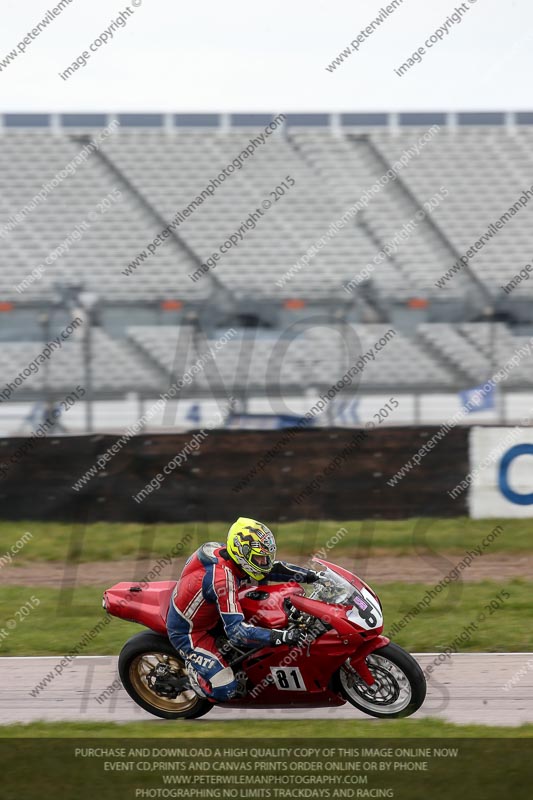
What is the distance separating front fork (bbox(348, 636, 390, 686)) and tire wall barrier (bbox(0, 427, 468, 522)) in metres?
5.20

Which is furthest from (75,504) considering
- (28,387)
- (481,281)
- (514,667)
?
(481,281)

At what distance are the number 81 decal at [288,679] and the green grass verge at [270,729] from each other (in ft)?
0.71

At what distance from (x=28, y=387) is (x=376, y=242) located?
6.80 meters

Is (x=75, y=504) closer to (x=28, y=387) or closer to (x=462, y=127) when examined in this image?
(x=28, y=387)

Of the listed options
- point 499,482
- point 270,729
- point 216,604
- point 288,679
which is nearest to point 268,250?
point 499,482

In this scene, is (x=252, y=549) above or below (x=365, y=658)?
above

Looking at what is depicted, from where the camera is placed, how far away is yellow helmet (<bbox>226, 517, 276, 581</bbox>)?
596cm

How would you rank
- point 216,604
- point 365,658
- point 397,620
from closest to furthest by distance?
point 365,658
point 216,604
point 397,620

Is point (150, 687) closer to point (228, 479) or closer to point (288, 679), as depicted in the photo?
point (288, 679)

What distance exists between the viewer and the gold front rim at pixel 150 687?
20.7ft

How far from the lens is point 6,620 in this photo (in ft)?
29.7

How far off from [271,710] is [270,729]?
0.45 m

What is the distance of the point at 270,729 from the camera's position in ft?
19.8

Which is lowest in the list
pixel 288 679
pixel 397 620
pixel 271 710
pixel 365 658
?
pixel 397 620
